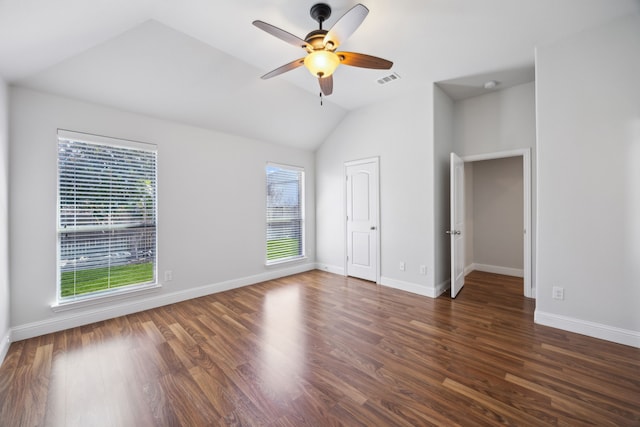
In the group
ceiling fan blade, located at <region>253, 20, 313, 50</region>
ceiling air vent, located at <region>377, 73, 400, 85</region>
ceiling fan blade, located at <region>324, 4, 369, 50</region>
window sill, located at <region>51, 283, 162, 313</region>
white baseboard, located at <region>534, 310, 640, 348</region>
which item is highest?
ceiling air vent, located at <region>377, 73, 400, 85</region>

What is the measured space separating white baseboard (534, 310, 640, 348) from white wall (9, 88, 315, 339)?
3673 millimetres

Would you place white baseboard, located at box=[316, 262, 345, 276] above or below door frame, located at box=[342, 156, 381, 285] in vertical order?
below

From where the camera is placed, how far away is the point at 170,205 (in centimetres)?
345

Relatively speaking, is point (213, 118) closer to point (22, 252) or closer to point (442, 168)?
point (22, 252)

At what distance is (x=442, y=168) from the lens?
12.7 ft

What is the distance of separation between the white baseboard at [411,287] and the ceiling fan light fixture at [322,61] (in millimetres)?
3135

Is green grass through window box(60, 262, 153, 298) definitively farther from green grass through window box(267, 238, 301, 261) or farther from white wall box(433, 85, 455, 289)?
white wall box(433, 85, 455, 289)

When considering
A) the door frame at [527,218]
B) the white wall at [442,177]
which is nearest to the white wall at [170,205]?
the white wall at [442,177]

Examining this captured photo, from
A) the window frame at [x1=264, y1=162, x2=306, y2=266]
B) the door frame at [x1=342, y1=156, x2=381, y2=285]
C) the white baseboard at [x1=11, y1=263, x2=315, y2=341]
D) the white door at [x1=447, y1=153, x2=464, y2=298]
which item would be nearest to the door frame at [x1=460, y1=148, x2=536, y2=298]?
the white door at [x1=447, y1=153, x2=464, y2=298]

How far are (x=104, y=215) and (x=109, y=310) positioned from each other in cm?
112

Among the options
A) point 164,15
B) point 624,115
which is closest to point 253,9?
point 164,15

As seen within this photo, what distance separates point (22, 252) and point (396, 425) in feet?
12.0

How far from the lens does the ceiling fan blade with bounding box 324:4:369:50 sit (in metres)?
1.64

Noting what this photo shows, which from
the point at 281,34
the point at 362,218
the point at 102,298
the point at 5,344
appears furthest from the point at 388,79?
the point at 5,344
